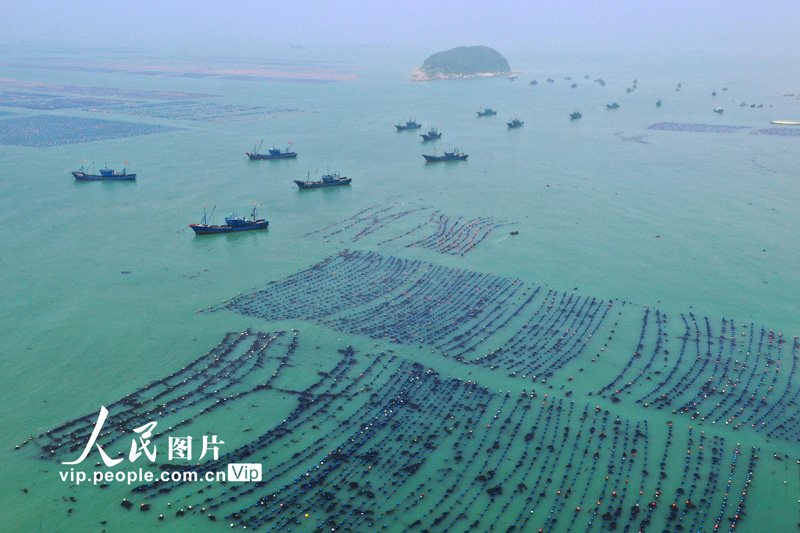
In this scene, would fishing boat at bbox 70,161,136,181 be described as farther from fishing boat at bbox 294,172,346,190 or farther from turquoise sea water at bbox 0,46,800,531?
fishing boat at bbox 294,172,346,190

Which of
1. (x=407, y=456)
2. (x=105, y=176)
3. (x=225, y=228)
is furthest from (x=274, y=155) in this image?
(x=407, y=456)

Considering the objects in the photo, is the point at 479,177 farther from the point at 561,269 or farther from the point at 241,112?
the point at 241,112

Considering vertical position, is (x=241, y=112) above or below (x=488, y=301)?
above

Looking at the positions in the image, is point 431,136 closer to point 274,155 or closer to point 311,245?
point 274,155

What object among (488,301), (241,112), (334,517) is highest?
(241,112)

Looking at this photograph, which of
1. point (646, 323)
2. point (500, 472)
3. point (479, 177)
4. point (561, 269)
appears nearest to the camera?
point (500, 472)

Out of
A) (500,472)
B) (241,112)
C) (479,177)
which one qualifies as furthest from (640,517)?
(241,112)

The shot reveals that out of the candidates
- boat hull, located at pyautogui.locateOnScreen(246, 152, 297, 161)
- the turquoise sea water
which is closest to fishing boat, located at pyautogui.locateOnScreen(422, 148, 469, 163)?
the turquoise sea water
